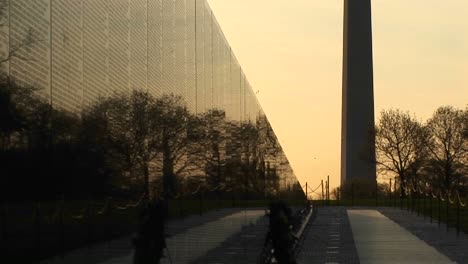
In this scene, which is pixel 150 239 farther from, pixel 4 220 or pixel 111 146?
pixel 4 220

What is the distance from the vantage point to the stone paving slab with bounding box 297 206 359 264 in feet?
64.3

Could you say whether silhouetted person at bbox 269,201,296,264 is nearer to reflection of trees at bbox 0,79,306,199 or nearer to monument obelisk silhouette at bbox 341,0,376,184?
reflection of trees at bbox 0,79,306,199

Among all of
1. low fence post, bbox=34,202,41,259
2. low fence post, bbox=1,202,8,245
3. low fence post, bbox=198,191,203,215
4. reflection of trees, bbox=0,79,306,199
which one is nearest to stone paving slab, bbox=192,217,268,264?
low fence post, bbox=198,191,203,215

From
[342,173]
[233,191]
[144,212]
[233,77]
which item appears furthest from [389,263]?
[342,173]

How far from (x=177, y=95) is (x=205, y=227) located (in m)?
2.68

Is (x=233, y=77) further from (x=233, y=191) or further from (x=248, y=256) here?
(x=248, y=256)

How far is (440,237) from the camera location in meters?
27.4

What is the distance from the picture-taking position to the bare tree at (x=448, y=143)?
70375 millimetres

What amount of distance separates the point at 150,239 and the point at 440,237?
1980 centimetres

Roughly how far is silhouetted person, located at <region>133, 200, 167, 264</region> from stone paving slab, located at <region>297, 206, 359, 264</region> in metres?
10.3

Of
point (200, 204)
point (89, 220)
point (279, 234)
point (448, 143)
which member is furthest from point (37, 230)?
point (448, 143)

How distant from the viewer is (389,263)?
1862cm

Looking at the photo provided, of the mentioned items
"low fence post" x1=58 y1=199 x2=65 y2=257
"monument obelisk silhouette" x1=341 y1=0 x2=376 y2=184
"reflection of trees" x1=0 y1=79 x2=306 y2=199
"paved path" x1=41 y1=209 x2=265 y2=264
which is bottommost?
"paved path" x1=41 y1=209 x2=265 y2=264

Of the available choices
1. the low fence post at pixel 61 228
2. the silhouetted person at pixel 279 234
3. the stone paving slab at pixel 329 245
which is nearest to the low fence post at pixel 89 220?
the low fence post at pixel 61 228
